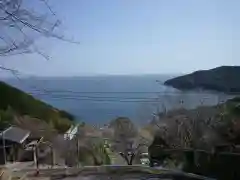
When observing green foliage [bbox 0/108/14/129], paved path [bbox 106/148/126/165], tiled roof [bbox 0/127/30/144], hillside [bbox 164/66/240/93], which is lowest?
paved path [bbox 106/148/126/165]

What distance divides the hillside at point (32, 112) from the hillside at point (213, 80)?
278cm

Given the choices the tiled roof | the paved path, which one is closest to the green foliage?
the tiled roof

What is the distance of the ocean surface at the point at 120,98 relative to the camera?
762cm

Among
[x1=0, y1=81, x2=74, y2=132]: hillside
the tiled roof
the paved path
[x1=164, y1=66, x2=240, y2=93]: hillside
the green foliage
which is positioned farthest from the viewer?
the paved path

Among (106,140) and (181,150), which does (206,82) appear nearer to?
(181,150)

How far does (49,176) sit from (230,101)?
478 cm

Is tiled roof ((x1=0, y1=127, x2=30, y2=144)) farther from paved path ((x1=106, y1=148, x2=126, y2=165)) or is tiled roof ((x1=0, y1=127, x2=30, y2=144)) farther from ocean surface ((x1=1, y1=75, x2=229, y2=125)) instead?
paved path ((x1=106, y1=148, x2=126, y2=165))

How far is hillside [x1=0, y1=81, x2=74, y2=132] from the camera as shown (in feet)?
18.7

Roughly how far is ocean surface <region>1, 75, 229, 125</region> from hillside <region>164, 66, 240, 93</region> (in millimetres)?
177

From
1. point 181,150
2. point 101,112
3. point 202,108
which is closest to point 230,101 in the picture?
point 202,108

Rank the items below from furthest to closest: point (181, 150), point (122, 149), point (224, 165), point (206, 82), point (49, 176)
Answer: point (122, 149)
point (206, 82)
point (181, 150)
point (224, 165)
point (49, 176)

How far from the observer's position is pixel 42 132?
813 centimetres

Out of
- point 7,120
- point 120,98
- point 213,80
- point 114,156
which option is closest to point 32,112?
point 7,120

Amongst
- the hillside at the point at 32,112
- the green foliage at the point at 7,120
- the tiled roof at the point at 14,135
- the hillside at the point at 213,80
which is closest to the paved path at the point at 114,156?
the hillside at the point at 32,112
